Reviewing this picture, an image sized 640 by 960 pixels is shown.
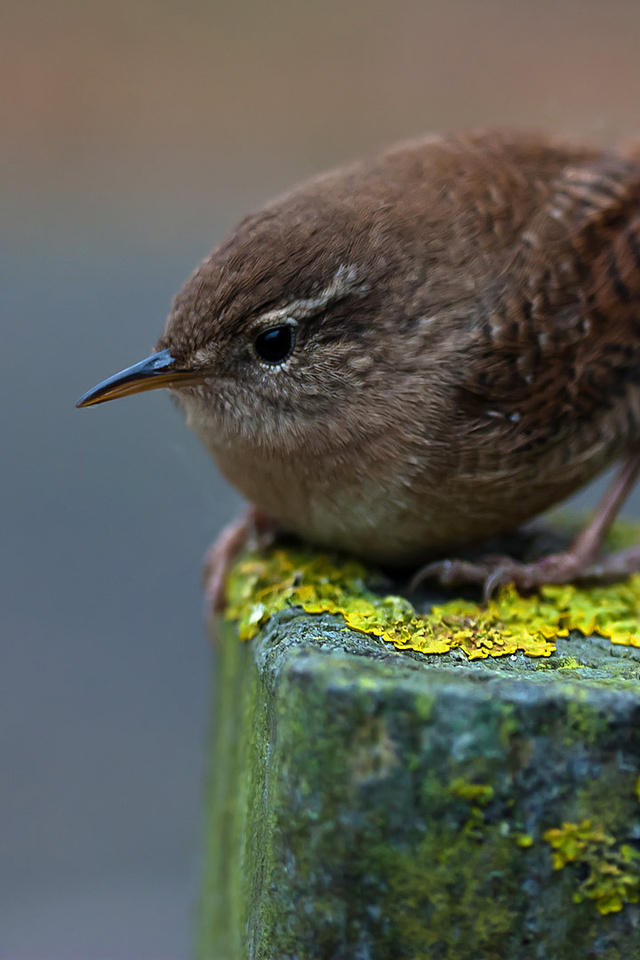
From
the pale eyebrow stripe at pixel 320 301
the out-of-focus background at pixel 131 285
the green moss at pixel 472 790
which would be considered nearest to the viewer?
the green moss at pixel 472 790

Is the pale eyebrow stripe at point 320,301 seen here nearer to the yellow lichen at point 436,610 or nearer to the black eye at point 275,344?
the black eye at point 275,344

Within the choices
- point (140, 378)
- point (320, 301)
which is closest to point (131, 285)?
point (140, 378)

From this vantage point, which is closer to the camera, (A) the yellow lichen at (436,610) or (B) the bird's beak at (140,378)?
(A) the yellow lichen at (436,610)

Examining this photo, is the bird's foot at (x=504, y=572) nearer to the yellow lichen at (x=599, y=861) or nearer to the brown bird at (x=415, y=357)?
the brown bird at (x=415, y=357)

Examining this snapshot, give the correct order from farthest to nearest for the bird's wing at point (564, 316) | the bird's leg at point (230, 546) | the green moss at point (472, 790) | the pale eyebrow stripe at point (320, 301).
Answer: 1. the bird's leg at point (230, 546)
2. the bird's wing at point (564, 316)
3. the pale eyebrow stripe at point (320, 301)
4. the green moss at point (472, 790)

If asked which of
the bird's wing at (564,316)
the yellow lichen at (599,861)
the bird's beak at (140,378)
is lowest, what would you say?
the yellow lichen at (599,861)

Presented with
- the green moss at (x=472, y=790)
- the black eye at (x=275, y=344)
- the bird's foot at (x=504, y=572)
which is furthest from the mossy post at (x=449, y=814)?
the black eye at (x=275, y=344)

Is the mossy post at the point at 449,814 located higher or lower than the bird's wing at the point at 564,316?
lower

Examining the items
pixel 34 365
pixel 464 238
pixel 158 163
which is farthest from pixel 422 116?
pixel 464 238
